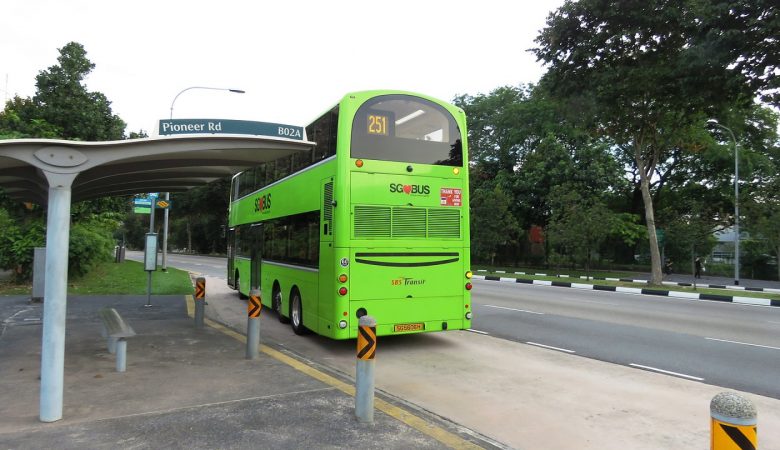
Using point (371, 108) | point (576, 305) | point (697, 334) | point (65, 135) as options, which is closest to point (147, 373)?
point (371, 108)

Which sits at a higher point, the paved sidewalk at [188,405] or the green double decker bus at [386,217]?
the green double decker bus at [386,217]

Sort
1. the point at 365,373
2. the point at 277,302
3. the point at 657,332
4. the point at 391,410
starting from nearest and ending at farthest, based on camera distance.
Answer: the point at 365,373 → the point at 391,410 → the point at 657,332 → the point at 277,302

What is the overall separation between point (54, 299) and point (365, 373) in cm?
302

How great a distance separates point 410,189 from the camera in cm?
817

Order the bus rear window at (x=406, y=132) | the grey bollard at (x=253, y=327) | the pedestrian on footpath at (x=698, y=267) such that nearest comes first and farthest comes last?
the grey bollard at (x=253, y=327), the bus rear window at (x=406, y=132), the pedestrian on footpath at (x=698, y=267)

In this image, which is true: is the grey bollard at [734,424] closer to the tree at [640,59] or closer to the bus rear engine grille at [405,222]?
the bus rear engine grille at [405,222]

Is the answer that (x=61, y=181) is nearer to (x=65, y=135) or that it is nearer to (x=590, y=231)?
(x=65, y=135)

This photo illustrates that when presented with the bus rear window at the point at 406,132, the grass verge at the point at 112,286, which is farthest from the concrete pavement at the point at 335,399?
the grass verge at the point at 112,286

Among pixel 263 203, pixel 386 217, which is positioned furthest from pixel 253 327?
pixel 263 203

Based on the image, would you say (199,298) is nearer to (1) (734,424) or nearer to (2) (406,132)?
(2) (406,132)

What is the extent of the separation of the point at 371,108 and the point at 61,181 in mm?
4439

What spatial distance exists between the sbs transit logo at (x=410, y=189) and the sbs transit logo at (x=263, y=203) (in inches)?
173

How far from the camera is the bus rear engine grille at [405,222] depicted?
788 cm

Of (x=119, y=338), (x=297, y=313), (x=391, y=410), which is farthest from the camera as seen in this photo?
(x=297, y=313)
